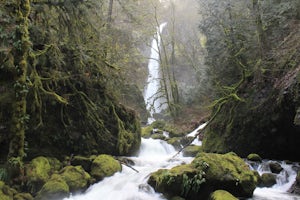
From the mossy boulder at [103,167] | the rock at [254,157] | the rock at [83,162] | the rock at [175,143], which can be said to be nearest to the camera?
the mossy boulder at [103,167]

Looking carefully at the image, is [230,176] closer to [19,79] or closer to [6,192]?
[6,192]

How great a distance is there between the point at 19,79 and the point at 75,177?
251cm

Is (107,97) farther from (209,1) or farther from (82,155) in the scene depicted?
(209,1)

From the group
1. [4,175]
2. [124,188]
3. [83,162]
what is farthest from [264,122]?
[4,175]

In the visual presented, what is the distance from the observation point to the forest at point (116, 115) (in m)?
6.48

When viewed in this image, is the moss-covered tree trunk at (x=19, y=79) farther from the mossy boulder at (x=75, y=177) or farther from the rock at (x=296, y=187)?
the rock at (x=296, y=187)

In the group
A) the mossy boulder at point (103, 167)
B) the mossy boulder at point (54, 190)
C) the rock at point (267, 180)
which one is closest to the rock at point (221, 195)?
the rock at point (267, 180)

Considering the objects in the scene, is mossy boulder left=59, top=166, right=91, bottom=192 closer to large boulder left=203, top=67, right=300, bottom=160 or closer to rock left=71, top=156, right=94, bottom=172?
rock left=71, top=156, right=94, bottom=172

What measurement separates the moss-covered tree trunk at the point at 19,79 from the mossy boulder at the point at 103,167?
1.99m

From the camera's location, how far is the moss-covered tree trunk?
6.25 metres

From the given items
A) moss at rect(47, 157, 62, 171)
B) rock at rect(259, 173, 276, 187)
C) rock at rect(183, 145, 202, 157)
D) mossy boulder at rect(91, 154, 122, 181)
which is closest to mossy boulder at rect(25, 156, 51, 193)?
moss at rect(47, 157, 62, 171)

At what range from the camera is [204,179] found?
6.47m

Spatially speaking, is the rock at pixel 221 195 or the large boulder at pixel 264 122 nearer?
the rock at pixel 221 195

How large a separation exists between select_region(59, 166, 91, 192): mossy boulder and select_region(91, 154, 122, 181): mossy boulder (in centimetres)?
36
